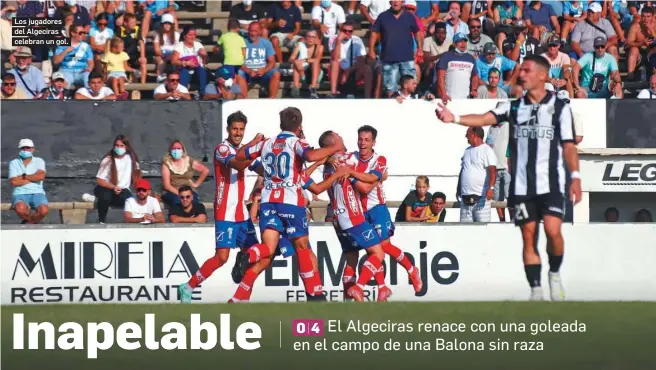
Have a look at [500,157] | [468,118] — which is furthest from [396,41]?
[468,118]

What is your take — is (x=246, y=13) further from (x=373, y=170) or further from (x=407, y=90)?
(x=373, y=170)

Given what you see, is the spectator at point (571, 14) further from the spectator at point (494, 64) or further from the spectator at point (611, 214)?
the spectator at point (611, 214)

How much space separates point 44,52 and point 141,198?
180 inches

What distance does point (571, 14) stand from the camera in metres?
21.2

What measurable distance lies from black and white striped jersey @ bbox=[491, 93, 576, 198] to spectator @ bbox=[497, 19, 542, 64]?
28.1ft

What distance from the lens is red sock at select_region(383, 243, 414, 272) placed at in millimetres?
14727

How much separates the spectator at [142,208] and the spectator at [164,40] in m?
3.73

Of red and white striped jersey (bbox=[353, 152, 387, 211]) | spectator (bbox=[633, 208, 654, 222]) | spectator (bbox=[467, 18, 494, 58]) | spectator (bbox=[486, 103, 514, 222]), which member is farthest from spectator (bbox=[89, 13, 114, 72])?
spectator (bbox=[633, 208, 654, 222])

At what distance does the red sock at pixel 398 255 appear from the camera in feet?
48.3

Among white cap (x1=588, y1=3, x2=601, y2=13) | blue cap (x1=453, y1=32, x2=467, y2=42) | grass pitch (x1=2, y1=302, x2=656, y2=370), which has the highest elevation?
white cap (x1=588, y1=3, x2=601, y2=13)

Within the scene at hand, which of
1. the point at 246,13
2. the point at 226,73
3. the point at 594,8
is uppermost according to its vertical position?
the point at 594,8

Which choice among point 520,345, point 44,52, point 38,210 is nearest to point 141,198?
point 38,210

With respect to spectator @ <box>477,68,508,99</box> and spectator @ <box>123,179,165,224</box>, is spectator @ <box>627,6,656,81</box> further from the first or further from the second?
spectator @ <box>123,179,165,224</box>

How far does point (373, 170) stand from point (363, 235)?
2.42 ft
